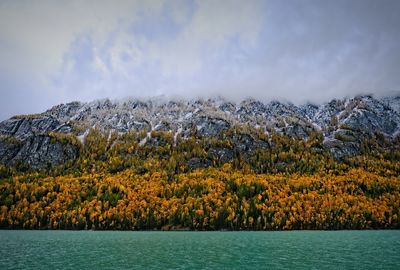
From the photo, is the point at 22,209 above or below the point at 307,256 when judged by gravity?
above

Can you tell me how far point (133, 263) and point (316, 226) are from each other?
5961 inches

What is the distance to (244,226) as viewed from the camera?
598 feet

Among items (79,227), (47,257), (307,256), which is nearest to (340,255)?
(307,256)

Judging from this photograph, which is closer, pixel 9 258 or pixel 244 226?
pixel 9 258

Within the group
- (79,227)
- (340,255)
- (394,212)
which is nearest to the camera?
(340,255)

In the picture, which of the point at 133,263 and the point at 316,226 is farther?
the point at 316,226

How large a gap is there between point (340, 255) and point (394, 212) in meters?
154

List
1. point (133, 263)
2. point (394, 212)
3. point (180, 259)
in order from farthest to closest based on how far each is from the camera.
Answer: point (394, 212) → point (180, 259) → point (133, 263)

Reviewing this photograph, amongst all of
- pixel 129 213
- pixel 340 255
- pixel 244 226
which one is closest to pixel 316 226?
pixel 244 226

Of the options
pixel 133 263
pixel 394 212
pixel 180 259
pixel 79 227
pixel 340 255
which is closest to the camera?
pixel 133 263

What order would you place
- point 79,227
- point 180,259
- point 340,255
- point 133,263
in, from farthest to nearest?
point 79,227 < point 340,255 < point 180,259 < point 133,263

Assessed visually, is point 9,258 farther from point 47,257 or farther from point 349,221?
point 349,221

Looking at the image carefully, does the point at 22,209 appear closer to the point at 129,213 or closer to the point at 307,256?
the point at 129,213

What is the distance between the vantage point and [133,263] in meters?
56.8
